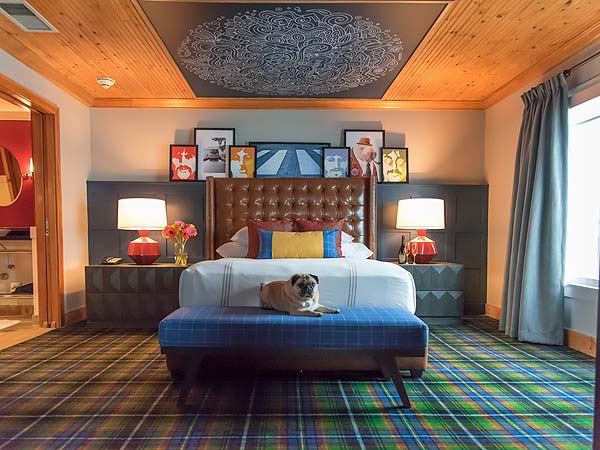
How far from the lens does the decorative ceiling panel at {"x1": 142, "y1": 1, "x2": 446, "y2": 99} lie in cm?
252

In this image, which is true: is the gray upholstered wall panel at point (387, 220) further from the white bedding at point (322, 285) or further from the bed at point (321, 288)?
the white bedding at point (322, 285)

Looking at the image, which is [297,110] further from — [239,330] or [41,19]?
[239,330]

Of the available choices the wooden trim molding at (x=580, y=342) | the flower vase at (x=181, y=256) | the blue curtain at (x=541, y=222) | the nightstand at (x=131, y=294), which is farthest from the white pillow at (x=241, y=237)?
the wooden trim molding at (x=580, y=342)

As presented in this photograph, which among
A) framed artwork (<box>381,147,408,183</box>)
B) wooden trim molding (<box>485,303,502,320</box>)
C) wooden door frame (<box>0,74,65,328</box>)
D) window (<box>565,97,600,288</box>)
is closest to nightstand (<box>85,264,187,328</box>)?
wooden door frame (<box>0,74,65,328</box>)

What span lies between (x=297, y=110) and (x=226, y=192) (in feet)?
4.34

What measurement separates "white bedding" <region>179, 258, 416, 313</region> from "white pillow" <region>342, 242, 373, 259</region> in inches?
39.7

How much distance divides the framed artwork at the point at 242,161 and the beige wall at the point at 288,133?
0.14 meters

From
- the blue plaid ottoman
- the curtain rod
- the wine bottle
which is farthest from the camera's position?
the wine bottle

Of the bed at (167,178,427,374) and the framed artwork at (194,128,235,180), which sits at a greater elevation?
the framed artwork at (194,128,235,180)

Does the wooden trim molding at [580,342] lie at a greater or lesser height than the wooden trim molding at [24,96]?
lesser

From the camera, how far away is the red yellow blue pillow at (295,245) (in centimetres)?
344

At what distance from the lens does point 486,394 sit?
88.6 inches

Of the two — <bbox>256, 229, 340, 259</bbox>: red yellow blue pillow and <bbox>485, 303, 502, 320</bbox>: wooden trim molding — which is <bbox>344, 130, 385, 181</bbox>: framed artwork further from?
<bbox>485, 303, 502, 320</bbox>: wooden trim molding

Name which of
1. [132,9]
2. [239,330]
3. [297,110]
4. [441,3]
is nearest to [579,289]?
[441,3]
